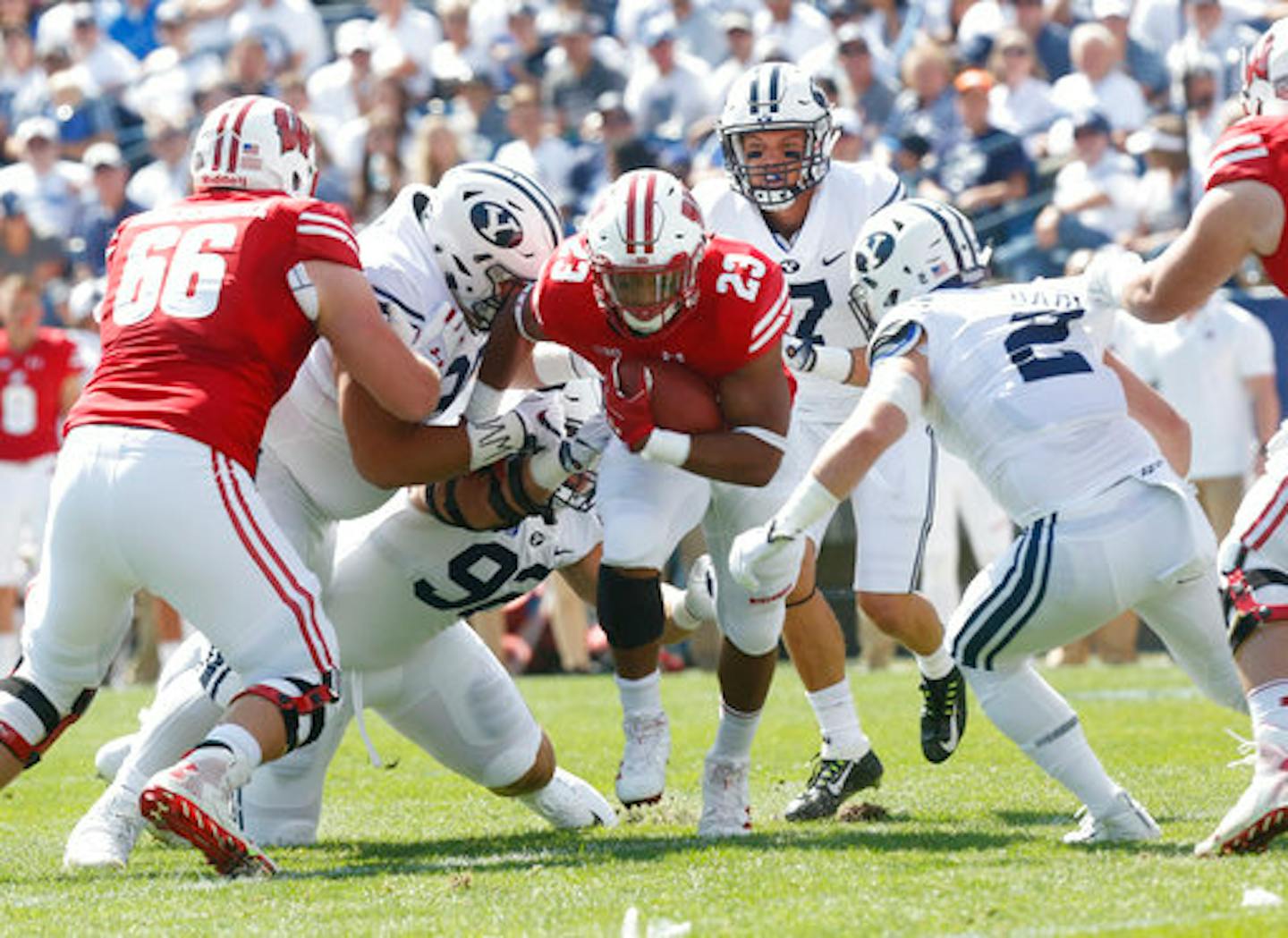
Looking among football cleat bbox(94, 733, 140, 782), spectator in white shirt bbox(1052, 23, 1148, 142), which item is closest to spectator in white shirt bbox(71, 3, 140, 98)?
spectator in white shirt bbox(1052, 23, 1148, 142)

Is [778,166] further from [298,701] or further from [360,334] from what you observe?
[298,701]

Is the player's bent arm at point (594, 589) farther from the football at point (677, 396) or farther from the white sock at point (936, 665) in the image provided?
the football at point (677, 396)

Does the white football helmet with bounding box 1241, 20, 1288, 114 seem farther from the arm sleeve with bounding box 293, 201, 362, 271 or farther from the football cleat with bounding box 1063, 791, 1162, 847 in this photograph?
the arm sleeve with bounding box 293, 201, 362, 271

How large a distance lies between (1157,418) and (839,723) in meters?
1.50

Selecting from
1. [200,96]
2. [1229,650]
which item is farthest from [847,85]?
[1229,650]

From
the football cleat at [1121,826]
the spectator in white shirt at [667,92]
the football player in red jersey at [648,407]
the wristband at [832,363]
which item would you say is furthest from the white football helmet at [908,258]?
the spectator in white shirt at [667,92]

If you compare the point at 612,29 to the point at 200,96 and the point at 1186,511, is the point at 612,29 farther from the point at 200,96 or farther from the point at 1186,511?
the point at 1186,511

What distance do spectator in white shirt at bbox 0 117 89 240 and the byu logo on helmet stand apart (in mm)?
9435

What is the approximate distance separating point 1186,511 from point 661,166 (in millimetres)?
7948

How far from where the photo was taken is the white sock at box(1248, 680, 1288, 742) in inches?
196

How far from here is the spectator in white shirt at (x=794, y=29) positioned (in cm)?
1454

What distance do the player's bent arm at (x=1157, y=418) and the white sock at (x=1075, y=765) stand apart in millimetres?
860

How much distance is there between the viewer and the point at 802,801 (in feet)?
21.5

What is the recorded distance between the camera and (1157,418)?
5.79 m
